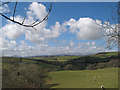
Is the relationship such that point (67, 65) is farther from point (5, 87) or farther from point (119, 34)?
point (119, 34)

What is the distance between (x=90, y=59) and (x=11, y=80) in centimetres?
5769

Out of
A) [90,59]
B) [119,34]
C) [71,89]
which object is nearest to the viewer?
[119,34]

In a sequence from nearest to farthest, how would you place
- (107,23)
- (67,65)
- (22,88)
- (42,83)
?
(107,23), (22,88), (42,83), (67,65)

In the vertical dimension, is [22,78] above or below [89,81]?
above

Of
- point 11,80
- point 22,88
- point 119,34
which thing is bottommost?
point 22,88

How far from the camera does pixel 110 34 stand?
10.7 ft

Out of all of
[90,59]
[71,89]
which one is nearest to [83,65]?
[90,59]

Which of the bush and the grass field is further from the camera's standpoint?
the grass field

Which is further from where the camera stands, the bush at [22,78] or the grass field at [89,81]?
the grass field at [89,81]

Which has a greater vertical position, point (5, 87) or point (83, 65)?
point (5, 87)

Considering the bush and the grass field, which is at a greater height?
the bush

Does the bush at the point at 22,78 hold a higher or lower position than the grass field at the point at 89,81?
higher

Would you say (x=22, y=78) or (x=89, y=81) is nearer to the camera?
(x=22, y=78)

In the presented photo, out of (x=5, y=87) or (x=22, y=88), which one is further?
(x=22, y=88)
